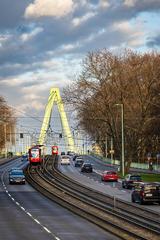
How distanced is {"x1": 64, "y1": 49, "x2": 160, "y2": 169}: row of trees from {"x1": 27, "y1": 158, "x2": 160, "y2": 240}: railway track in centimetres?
2455

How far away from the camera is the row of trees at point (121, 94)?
3457 inches

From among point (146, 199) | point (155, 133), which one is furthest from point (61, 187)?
point (155, 133)

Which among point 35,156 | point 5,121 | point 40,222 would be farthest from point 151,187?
point 5,121

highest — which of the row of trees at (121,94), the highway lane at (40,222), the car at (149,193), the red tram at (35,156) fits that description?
the row of trees at (121,94)

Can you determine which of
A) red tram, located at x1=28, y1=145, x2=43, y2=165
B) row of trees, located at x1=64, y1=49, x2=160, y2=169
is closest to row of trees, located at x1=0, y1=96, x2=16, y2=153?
red tram, located at x1=28, y1=145, x2=43, y2=165

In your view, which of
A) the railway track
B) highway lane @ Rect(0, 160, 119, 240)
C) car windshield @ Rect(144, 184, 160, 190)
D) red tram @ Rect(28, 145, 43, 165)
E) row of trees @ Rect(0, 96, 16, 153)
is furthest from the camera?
row of trees @ Rect(0, 96, 16, 153)

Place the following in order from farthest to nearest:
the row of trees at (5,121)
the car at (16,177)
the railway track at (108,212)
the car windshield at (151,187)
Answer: the row of trees at (5,121) → the car at (16,177) → the car windshield at (151,187) → the railway track at (108,212)

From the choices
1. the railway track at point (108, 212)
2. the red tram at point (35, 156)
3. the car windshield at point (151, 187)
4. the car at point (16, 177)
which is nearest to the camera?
the railway track at point (108, 212)

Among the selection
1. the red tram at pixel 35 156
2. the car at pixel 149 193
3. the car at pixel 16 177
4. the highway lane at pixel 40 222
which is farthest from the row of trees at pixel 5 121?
the car at pixel 149 193

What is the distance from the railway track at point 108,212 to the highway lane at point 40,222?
2.52ft

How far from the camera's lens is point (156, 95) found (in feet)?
303

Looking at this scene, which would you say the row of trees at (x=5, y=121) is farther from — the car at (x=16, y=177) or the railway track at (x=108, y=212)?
the railway track at (x=108, y=212)

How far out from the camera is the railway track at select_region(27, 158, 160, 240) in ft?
97.9

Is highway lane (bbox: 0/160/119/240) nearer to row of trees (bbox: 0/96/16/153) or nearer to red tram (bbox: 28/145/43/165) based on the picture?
red tram (bbox: 28/145/43/165)
